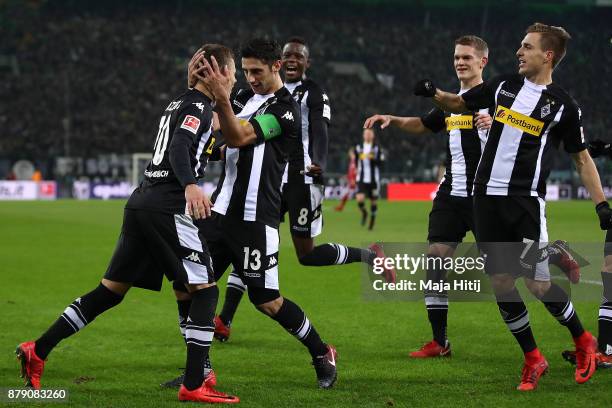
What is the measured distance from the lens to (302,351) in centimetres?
731

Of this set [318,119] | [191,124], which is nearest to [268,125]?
[191,124]

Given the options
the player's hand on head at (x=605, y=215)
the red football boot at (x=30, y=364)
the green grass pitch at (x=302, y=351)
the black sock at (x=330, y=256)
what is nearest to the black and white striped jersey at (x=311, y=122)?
the black sock at (x=330, y=256)

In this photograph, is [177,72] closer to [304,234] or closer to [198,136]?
[304,234]

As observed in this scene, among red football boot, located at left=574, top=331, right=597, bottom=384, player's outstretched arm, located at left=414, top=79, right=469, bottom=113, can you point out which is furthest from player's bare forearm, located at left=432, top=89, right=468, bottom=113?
red football boot, located at left=574, top=331, right=597, bottom=384

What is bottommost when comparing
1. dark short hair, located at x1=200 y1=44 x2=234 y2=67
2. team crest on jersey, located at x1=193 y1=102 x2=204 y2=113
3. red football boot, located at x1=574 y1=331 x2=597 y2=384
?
red football boot, located at x1=574 y1=331 x2=597 y2=384

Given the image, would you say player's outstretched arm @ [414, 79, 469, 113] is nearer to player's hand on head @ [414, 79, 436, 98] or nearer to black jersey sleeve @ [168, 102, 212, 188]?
player's hand on head @ [414, 79, 436, 98]

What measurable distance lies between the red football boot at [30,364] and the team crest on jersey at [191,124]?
165 centimetres

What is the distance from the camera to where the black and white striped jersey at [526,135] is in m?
6.18

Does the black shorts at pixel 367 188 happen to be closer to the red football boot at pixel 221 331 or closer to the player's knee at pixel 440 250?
the red football boot at pixel 221 331

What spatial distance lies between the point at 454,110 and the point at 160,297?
15.6 ft

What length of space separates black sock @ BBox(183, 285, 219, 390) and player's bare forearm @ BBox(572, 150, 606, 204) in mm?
2595

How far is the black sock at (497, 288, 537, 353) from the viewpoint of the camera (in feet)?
20.1

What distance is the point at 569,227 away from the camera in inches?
833

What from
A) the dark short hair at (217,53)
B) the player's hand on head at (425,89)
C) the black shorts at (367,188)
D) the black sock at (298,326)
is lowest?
the black shorts at (367,188)
